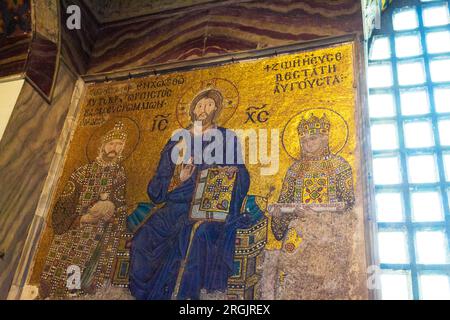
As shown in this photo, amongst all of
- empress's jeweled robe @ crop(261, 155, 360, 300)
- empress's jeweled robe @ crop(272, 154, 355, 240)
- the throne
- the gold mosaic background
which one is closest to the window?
empress's jeweled robe @ crop(261, 155, 360, 300)

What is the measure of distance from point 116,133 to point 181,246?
1.81 meters

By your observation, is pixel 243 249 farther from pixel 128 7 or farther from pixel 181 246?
pixel 128 7

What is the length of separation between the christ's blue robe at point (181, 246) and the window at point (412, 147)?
1389 millimetres

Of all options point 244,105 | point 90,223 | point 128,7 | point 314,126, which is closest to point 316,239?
point 314,126

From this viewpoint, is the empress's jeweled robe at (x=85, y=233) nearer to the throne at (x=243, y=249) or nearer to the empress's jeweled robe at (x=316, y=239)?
the throne at (x=243, y=249)

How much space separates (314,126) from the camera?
A: 15.5 ft

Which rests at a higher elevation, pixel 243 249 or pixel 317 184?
pixel 317 184

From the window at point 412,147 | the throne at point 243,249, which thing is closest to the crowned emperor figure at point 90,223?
the throne at point 243,249

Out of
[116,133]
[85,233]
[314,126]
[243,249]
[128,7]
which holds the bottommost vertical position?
[243,249]

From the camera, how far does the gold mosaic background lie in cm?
468

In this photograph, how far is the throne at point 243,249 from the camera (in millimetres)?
4047

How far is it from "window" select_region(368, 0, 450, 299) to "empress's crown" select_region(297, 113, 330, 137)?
1.01 meters
